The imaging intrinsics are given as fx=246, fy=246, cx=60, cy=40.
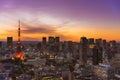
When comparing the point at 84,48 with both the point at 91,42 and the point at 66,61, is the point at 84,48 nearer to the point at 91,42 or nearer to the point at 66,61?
the point at 91,42

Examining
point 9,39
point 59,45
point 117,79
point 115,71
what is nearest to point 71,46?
point 59,45

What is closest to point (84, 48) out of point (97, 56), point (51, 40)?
point (97, 56)

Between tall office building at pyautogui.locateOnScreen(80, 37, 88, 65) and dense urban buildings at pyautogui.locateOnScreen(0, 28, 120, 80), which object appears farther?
tall office building at pyautogui.locateOnScreen(80, 37, 88, 65)

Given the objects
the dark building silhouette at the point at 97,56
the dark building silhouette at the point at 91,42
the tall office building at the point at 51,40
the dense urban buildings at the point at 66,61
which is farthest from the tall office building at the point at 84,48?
the tall office building at the point at 51,40

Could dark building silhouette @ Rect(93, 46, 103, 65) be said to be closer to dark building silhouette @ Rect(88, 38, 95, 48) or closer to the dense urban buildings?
the dense urban buildings

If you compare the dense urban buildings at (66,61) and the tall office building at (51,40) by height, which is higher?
the tall office building at (51,40)

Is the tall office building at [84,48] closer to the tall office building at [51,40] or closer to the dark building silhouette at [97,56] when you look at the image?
the dark building silhouette at [97,56]

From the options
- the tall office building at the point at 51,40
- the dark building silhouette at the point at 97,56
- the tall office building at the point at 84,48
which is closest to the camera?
the dark building silhouette at the point at 97,56

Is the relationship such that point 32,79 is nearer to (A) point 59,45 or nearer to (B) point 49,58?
(B) point 49,58

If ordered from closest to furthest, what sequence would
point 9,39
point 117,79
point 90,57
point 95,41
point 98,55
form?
point 117,79 < point 98,55 < point 90,57 < point 95,41 < point 9,39

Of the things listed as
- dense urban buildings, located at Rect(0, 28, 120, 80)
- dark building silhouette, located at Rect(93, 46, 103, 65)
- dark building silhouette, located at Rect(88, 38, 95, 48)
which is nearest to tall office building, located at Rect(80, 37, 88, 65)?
dense urban buildings, located at Rect(0, 28, 120, 80)

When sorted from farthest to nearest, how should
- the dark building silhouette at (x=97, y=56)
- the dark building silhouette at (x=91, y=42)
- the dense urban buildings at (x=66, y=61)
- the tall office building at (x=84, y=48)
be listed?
the dark building silhouette at (x=91, y=42)
the tall office building at (x=84, y=48)
the dark building silhouette at (x=97, y=56)
the dense urban buildings at (x=66, y=61)
